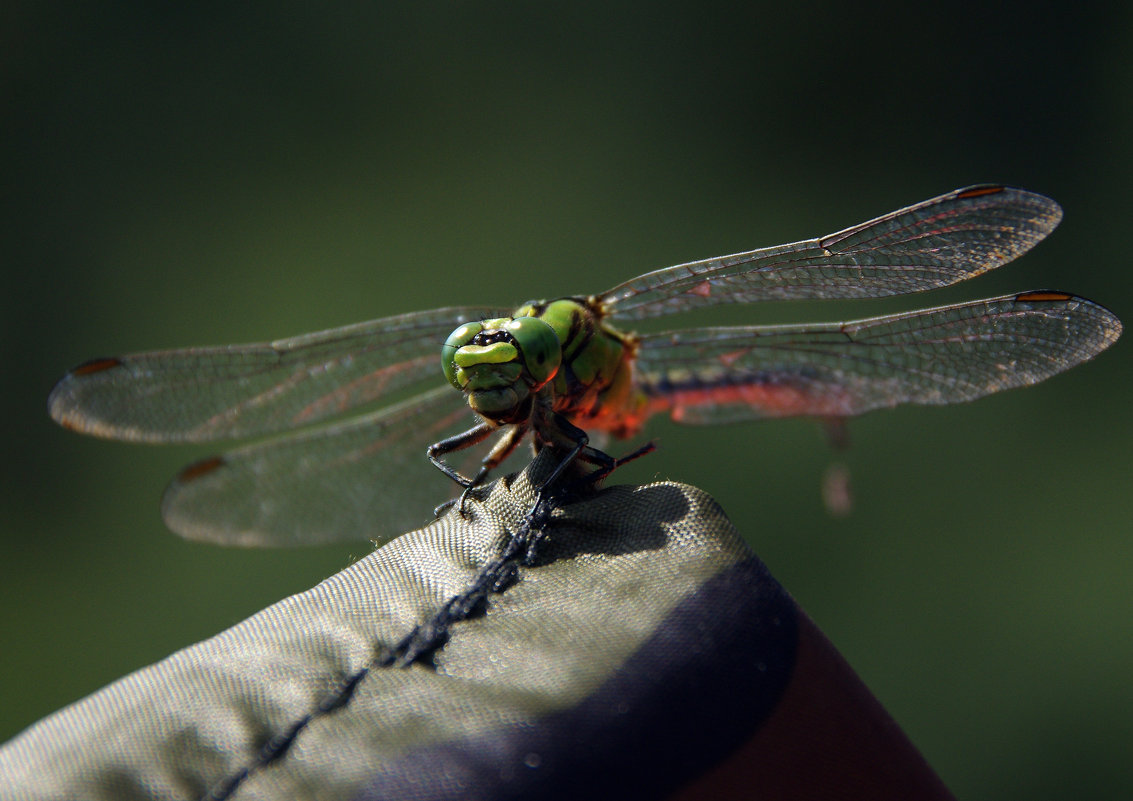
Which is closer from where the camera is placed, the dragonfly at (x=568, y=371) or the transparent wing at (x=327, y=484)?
the dragonfly at (x=568, y=371)

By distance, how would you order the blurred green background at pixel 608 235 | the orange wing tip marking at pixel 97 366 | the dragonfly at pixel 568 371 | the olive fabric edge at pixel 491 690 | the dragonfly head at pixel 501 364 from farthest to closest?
the blurred green background at pixel 608 235 < the orange wing tip marking at pixel 97 366 < the dragonfly at pixel 568 371 < the dragonfly head at pixel 501 364 < the olive fabric edge at pixel 491 690

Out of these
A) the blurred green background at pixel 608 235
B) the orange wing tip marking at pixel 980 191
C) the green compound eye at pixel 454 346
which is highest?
the orange wing tip marking at pixel 980 191

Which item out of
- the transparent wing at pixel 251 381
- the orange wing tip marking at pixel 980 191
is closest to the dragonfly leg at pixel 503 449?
the transparent wing at pixel 251 381

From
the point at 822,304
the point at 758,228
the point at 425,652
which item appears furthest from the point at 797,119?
the point at 425,652

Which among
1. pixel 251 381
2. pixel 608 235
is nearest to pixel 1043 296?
pixel 251 381

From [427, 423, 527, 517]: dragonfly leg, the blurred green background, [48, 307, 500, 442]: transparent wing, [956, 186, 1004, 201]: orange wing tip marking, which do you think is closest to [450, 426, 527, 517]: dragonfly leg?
[427, 423, 527, 517]: dragonfly leg

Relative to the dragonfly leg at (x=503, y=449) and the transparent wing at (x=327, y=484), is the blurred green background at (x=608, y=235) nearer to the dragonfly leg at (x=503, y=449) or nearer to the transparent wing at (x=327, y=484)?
the transparent wing at (x=327, y=484)
